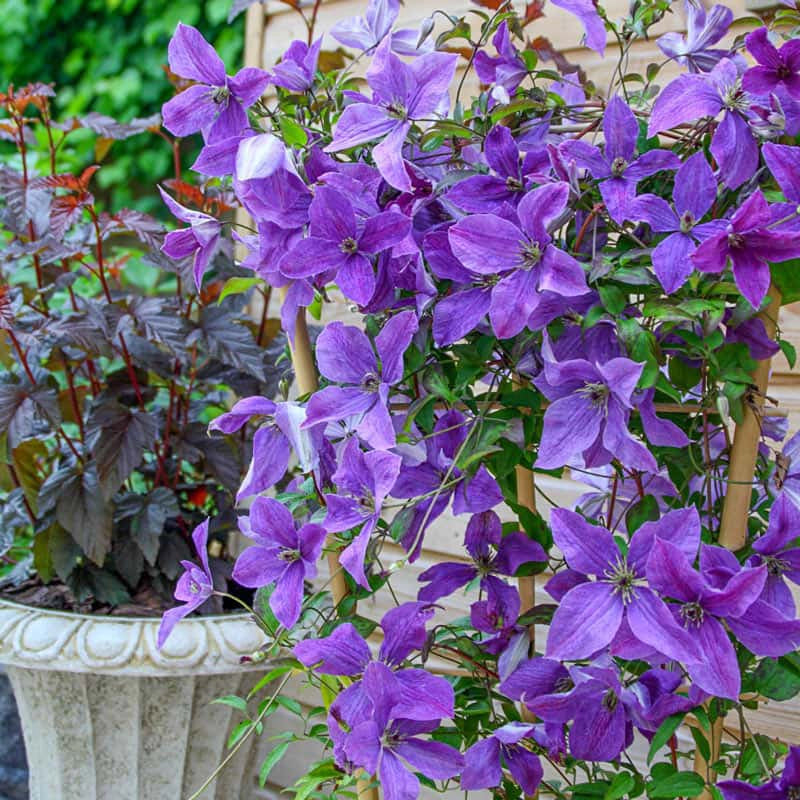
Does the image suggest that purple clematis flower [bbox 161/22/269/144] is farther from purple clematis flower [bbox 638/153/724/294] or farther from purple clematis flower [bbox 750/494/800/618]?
purple clematis flower [bbox 750/494/800/618]

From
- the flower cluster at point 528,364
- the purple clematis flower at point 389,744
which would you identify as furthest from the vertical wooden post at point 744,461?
the purple clematis flower at point 389,744

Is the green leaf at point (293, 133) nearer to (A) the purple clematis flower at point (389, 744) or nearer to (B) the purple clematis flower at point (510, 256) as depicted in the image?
(B) the purple clematis flower at point (510, 256)

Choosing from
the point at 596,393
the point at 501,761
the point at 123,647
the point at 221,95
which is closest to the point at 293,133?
the point at 221,95

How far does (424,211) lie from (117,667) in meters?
0.81

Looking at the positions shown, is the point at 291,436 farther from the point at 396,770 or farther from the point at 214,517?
the point at 214,517

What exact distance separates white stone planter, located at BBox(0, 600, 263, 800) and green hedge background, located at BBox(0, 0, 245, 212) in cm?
165

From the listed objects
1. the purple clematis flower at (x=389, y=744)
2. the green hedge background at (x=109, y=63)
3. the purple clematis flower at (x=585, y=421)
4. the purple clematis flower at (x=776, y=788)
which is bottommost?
the green hedge background at (x=109, y=63)

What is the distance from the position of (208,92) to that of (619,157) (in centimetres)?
31

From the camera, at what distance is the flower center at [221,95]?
73 cm

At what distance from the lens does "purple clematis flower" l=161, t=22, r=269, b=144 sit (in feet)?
2.37

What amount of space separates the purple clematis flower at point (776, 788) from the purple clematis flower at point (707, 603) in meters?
0.08

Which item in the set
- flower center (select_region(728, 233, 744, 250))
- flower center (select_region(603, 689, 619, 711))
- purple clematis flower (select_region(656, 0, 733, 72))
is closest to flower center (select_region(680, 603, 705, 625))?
flower center (select_region(603, 689, 619, 711))

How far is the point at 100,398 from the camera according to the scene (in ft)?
4.66

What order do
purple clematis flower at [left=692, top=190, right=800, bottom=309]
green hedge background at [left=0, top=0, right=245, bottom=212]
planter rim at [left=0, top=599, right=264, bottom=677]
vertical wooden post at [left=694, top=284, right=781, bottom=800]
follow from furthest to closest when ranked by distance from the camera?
green hedge background at [left=0, top=0, right=245, bottom=212] → planter rim at [left=0, top=599, right=264, bottom=677] → vertical wooden post at [left=694, top=284, right=781, bottom=800] → purple clematis flower at [left=692, top=190, right=800, bottom=309]
